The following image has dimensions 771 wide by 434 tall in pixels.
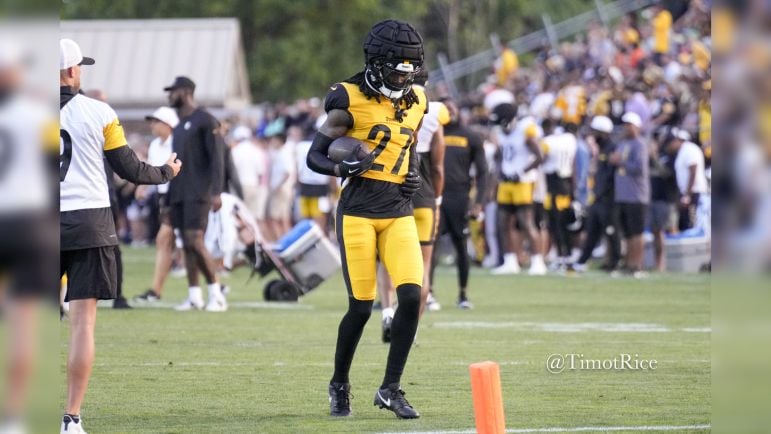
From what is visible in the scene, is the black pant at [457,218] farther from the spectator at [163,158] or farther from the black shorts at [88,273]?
the black shorts at [88,273]

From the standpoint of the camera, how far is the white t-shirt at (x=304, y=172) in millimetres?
25391

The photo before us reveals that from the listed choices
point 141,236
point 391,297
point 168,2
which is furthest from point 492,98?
point 168,2

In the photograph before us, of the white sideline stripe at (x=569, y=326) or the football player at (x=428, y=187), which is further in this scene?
the white sideline stripe at (x=569, y=326)

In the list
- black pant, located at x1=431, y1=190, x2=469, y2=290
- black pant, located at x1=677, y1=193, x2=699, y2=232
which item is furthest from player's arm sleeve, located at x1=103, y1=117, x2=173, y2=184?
black pant, located at x1=677, y1=193, x2=699, y2=232

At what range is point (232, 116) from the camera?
1213 inches

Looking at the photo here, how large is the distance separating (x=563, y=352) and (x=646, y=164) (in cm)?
960

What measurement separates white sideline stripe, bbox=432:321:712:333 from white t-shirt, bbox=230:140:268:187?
1208cm

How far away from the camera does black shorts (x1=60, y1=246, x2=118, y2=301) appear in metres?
7.19

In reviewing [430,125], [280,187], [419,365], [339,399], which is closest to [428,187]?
[430,125]

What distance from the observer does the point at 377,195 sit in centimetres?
840

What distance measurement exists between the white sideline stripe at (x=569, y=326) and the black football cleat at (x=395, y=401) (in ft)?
18.5

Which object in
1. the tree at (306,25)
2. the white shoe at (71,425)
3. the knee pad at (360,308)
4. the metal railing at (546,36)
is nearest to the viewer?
the white shoe at (71,425)

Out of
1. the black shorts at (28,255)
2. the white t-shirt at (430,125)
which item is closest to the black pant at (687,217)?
the white t-shirt at (430,125)

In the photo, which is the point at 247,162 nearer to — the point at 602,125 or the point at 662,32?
the point at 602,125
